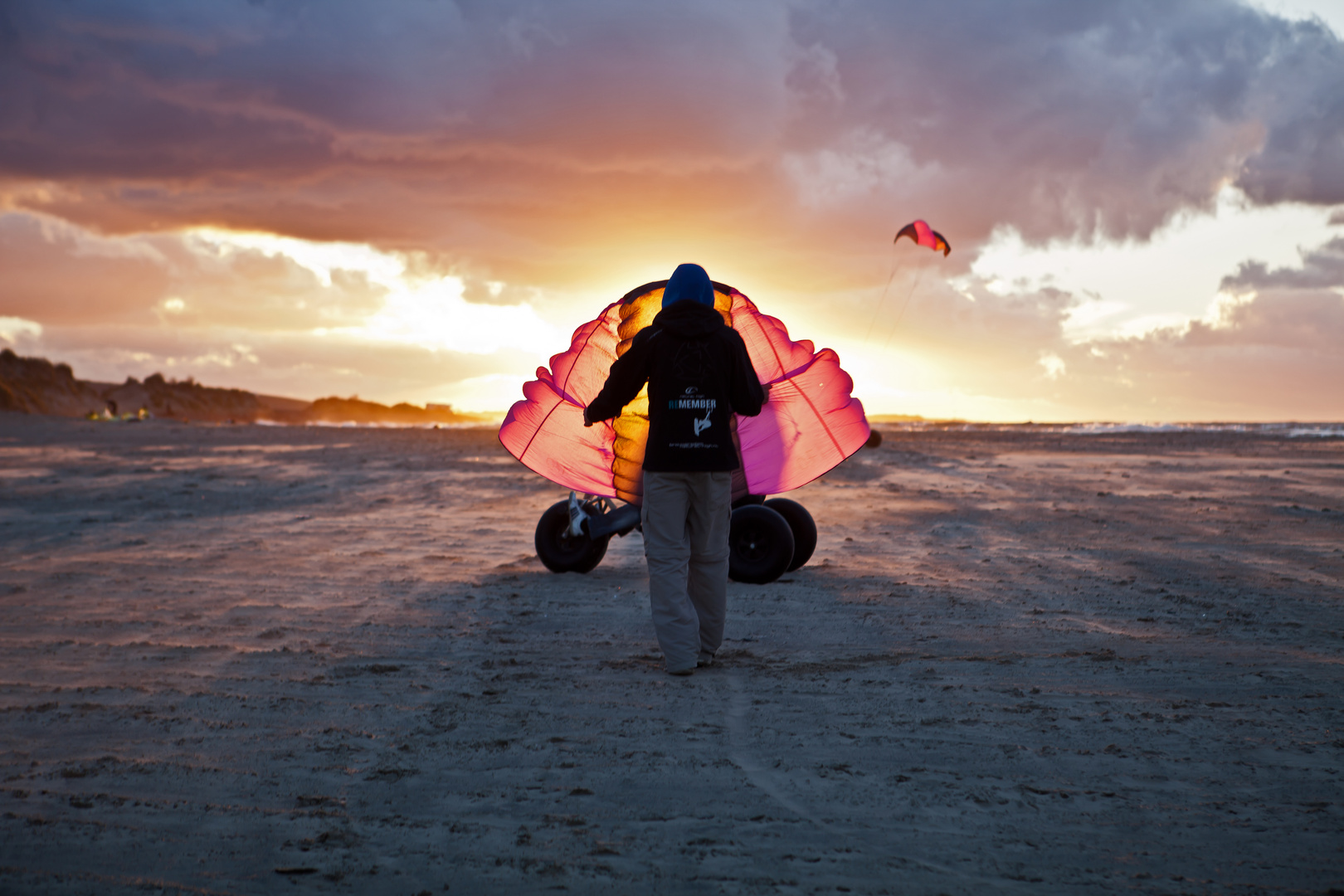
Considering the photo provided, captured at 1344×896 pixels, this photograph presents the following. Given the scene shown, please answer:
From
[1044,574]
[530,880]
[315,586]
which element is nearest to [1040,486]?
[1044,574]

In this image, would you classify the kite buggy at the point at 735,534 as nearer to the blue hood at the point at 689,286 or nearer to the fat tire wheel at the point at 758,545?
the fat tire wheel at the point at 758,545

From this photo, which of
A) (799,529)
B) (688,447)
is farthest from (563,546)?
(688,447)

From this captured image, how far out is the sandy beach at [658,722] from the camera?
2.87m

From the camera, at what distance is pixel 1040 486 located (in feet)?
51.4

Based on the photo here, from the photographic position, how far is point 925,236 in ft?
52.1

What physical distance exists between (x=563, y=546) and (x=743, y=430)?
6.35ft

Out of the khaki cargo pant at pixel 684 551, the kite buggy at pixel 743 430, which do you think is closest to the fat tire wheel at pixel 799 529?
the kite buggy at pixel 743 430

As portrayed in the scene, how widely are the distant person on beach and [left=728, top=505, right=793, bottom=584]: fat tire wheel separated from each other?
7.25 ft

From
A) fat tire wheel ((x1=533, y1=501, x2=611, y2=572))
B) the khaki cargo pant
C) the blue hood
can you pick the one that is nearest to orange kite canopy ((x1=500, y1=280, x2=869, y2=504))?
fat tire wheel ((x1=533, y1=501, x2=611, y2=572))

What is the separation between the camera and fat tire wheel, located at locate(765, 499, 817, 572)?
26.0 ft

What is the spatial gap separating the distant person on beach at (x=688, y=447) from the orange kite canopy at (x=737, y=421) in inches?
73.0

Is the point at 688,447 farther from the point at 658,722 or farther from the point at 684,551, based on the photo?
the point at 658,722

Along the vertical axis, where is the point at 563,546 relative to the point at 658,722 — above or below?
above

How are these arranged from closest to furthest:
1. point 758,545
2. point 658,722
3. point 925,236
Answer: point 658,722
point 758,545
point 925,236
